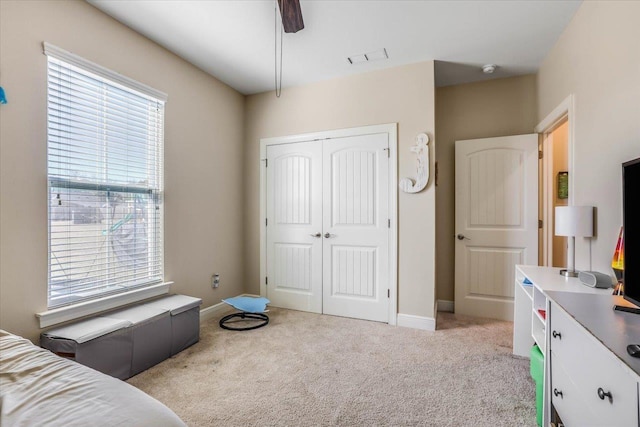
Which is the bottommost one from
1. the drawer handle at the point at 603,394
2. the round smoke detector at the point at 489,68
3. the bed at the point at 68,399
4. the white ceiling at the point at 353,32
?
the bed at the point at 68,399

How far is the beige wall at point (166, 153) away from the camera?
1.79 meters

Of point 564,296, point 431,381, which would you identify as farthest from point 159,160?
point 564,296

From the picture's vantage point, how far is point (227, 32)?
2520mm

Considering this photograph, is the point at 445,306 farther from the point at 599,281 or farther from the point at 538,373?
the point at 599,281

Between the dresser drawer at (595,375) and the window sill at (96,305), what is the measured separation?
2847 millimetres

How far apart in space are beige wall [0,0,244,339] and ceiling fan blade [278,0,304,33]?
155 cm

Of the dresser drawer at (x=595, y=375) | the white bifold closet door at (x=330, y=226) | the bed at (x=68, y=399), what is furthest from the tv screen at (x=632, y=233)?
the white bifold closet door at (x=330, y=226)

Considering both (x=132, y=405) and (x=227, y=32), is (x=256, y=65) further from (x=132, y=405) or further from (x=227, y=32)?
(x=132, y=405)

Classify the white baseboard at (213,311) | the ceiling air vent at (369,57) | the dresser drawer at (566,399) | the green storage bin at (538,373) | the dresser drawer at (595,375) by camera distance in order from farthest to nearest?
the white baseboard at (213,311) < the ceiling air vent at (369,57) < the green storage bin at (538,373) < the dresser drawer at (566,399) < the dresser drawer at (595,375)

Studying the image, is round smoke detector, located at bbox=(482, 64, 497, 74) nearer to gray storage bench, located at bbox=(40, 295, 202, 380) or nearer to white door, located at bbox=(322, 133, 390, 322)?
white door, located at bbox=(322, 133, 390, 322)

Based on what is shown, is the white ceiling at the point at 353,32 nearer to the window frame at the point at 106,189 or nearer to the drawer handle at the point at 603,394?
the window frame at the point at 106,189

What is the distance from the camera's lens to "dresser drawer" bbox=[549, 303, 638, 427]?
804mm

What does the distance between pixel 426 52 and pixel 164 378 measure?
3521 mm

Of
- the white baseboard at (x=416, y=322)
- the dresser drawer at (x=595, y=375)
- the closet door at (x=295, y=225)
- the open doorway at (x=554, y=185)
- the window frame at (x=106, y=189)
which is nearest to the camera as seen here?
the dresser drawer at (x=595, y=375)
